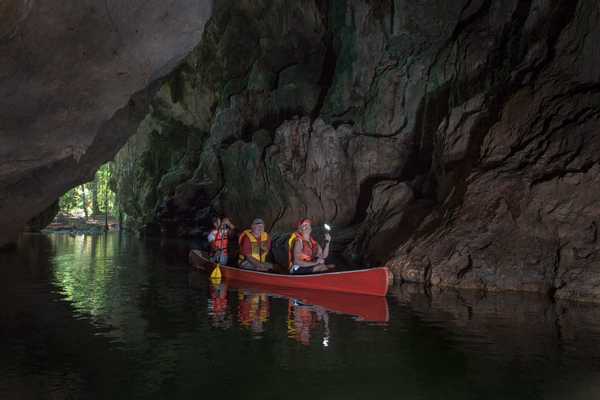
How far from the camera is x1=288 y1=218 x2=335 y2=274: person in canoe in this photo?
46.2 feet

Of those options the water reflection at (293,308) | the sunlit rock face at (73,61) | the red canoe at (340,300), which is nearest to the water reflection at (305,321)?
the water reflection at (293,308)

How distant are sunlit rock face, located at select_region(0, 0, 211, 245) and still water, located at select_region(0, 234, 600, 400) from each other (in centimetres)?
347

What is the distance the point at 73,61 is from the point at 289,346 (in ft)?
22.4

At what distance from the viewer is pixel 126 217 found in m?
51.9

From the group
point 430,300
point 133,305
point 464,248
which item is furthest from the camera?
point 464,248

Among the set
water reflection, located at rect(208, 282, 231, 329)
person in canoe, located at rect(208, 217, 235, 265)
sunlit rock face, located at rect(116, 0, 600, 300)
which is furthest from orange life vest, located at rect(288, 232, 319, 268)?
person in canoe, located at rect(208, 217, 235, 265)

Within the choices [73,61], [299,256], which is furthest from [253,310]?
[73,61]

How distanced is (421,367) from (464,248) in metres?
7.55

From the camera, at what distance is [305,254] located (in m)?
14.5

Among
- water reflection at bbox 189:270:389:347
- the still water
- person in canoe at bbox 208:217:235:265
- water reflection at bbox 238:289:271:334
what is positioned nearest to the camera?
the still water

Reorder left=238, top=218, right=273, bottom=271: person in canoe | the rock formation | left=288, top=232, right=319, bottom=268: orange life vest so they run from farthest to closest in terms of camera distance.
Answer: left=238, top=218, right=273, bottom=271: person in canoe, left=288, top=232, right=319, bottom=268: orange life vest, the rock formation

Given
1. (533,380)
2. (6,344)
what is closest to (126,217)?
(6,344)

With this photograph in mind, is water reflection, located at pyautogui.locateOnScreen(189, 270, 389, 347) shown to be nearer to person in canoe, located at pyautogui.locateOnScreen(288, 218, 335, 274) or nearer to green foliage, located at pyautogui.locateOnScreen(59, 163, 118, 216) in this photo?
person in canoe, located at pyautogui.locateOnScreen(288, 218, 335, 274)

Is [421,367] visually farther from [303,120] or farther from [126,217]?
[126,217]
